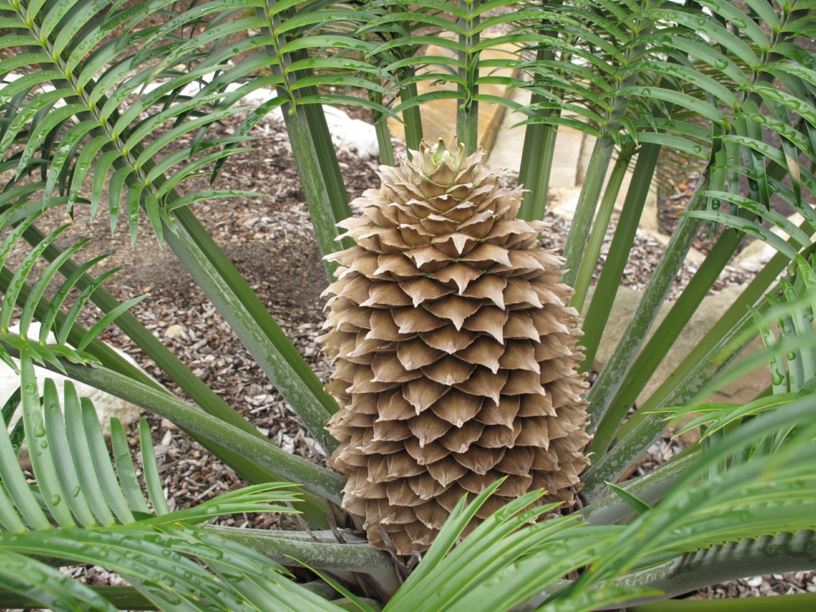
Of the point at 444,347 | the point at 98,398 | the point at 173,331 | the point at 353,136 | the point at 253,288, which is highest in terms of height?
the point at 353,136

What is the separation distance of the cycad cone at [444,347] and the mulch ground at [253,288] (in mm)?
627

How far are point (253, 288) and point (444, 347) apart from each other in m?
1.54

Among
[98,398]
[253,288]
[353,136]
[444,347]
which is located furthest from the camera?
[353,136]

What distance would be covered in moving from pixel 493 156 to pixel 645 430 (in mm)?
3118

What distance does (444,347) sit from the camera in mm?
1174

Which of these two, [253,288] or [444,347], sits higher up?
→ [253,288]

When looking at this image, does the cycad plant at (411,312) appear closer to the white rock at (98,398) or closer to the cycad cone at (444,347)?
the cycad cone at (444,347)

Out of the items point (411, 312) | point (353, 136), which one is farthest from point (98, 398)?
point (353, 136)

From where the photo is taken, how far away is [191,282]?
2.58 meters

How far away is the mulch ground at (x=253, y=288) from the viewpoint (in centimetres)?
200

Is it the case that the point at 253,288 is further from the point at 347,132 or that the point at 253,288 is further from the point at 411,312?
the point at 411,312

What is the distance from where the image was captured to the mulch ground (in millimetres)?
2003

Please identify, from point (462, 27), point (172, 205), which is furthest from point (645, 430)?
point (172, 205)

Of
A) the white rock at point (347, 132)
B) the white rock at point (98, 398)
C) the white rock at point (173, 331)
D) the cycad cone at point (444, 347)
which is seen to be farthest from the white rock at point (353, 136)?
the cycad cone at point (444, 347)
